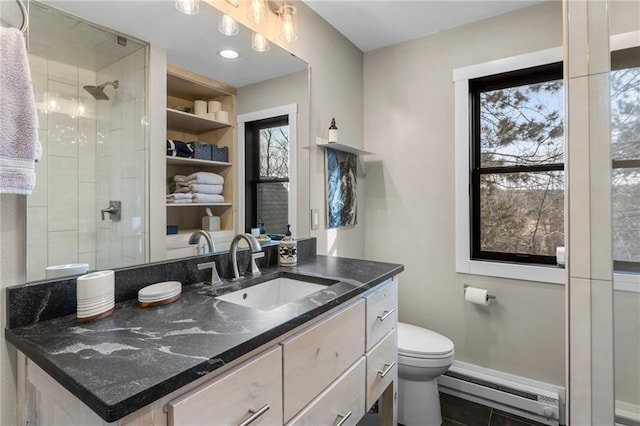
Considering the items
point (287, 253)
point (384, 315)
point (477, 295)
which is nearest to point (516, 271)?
point (477, 295)

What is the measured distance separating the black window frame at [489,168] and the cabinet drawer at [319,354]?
52.0 inches

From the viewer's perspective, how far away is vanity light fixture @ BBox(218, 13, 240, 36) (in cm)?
140

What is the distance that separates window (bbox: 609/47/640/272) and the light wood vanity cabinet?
0.81 meters

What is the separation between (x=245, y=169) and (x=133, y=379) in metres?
1.06

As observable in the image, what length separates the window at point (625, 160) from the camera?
0.91m

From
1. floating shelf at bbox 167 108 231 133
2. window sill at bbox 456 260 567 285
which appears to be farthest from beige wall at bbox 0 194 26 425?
window sill at bbox 456 260 567 285

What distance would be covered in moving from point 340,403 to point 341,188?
1423 mm

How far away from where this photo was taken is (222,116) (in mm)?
1421

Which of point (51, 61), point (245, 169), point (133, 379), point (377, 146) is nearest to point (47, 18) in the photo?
point (51, 61)

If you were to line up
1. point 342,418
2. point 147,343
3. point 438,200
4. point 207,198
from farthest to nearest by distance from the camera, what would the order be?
1. point 438,200
2. point 207,198
3. point 342,418
4. point 147,343

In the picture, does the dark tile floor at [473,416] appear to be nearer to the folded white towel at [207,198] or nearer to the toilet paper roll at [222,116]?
the folded white towel at [207,198]

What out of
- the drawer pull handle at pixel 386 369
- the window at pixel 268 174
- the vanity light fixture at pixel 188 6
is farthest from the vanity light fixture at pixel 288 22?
the drawer pull handle at pixel 386 369

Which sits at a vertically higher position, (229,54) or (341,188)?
(229,54)

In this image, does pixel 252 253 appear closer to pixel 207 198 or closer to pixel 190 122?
pixel 207 198
